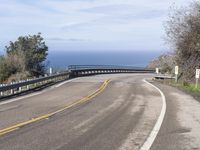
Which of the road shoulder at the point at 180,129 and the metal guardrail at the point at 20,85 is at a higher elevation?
the metal guardrail at the point at 20,85

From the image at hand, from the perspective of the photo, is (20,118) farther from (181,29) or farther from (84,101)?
(181,29)

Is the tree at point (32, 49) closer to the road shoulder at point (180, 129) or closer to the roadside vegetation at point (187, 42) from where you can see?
the roadside vegetation at point (187, 42)

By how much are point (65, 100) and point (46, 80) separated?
44.4 ft

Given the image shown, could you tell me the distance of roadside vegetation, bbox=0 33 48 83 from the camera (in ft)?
233

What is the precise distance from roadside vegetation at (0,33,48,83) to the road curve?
4822 centimetres

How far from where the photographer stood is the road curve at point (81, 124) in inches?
457

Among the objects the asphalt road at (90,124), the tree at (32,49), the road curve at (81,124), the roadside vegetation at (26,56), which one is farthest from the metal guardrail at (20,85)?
the tree at (32,49)

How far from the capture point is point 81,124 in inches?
585

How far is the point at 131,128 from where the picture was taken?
14.2 meters

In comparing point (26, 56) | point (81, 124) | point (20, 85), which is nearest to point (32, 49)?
point (26, 56)

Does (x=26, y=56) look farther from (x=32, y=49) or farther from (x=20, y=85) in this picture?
(x=20, y=85)

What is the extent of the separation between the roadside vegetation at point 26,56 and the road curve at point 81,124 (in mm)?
48221

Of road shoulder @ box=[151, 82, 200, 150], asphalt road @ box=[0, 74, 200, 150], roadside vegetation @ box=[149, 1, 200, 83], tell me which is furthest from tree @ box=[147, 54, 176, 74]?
road shoulder @ box=[151, 82, 200, 150]

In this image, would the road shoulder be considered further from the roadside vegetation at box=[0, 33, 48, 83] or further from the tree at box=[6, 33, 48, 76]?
A: the tree at box=[6, 33, 48, 76]
